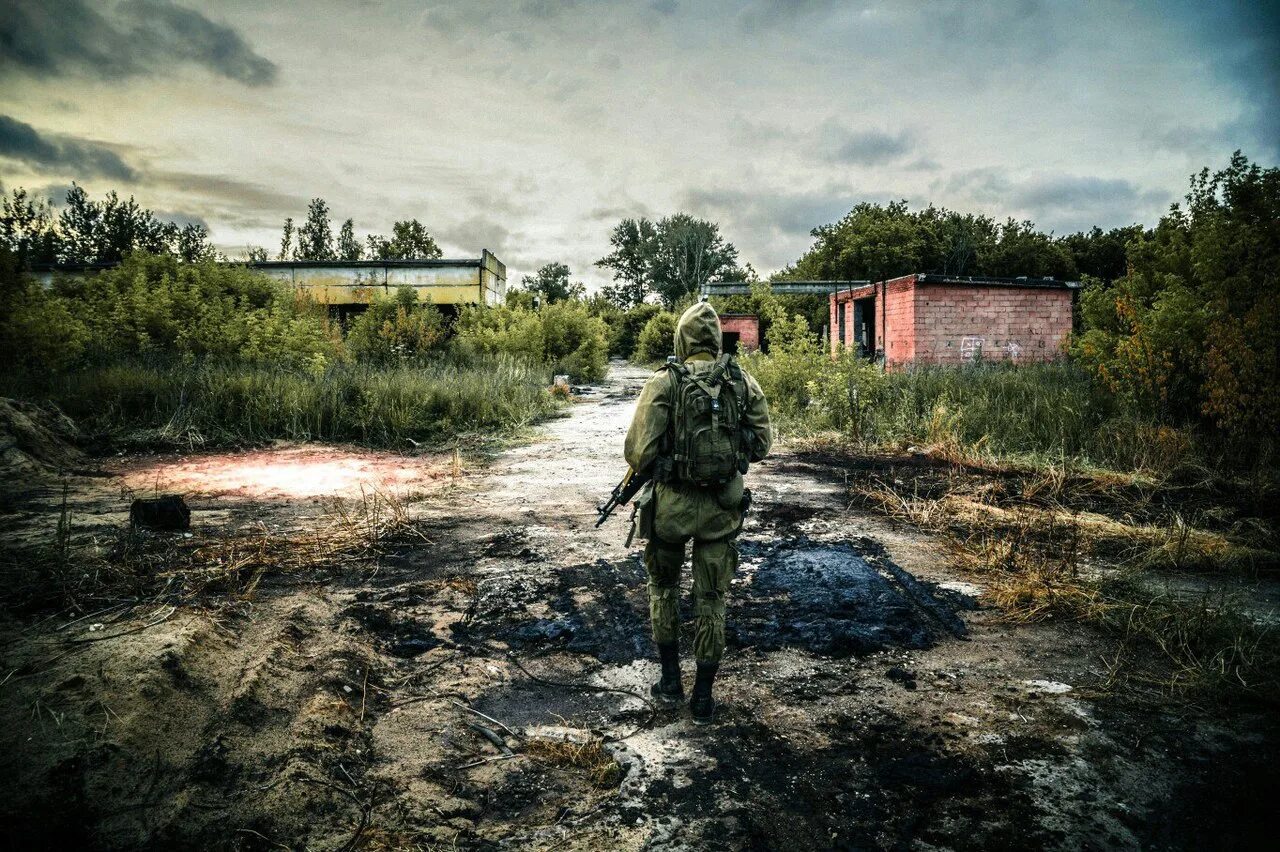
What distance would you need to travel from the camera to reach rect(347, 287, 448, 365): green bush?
15.4 m

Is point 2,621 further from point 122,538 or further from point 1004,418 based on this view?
point 1004,418

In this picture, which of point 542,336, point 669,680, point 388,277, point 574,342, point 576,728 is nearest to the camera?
point 576,728

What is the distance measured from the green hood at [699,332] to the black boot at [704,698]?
151 cm

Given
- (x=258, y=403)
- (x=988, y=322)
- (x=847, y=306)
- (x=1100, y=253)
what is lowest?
(x=258, y=403)

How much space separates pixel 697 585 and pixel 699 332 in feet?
4.08

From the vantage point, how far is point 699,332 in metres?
3.01

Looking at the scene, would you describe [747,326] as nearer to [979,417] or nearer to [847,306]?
[847,306]

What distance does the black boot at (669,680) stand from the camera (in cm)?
276

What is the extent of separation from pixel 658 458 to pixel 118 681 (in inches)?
89.6

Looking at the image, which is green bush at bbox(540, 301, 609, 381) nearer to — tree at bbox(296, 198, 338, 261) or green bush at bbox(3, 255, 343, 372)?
green bush at bbox(3, 255, 343, 372)

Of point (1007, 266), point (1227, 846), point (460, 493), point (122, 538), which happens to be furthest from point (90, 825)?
point (1007, 266)

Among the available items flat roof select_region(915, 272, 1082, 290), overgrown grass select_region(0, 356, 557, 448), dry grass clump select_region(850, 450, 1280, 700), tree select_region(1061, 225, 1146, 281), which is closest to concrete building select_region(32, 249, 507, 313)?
overgrown grass select_region(0, 356, 557, 448)

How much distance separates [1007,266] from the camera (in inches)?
1359

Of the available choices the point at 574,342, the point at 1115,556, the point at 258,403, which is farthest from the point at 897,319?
the point at 258,403
